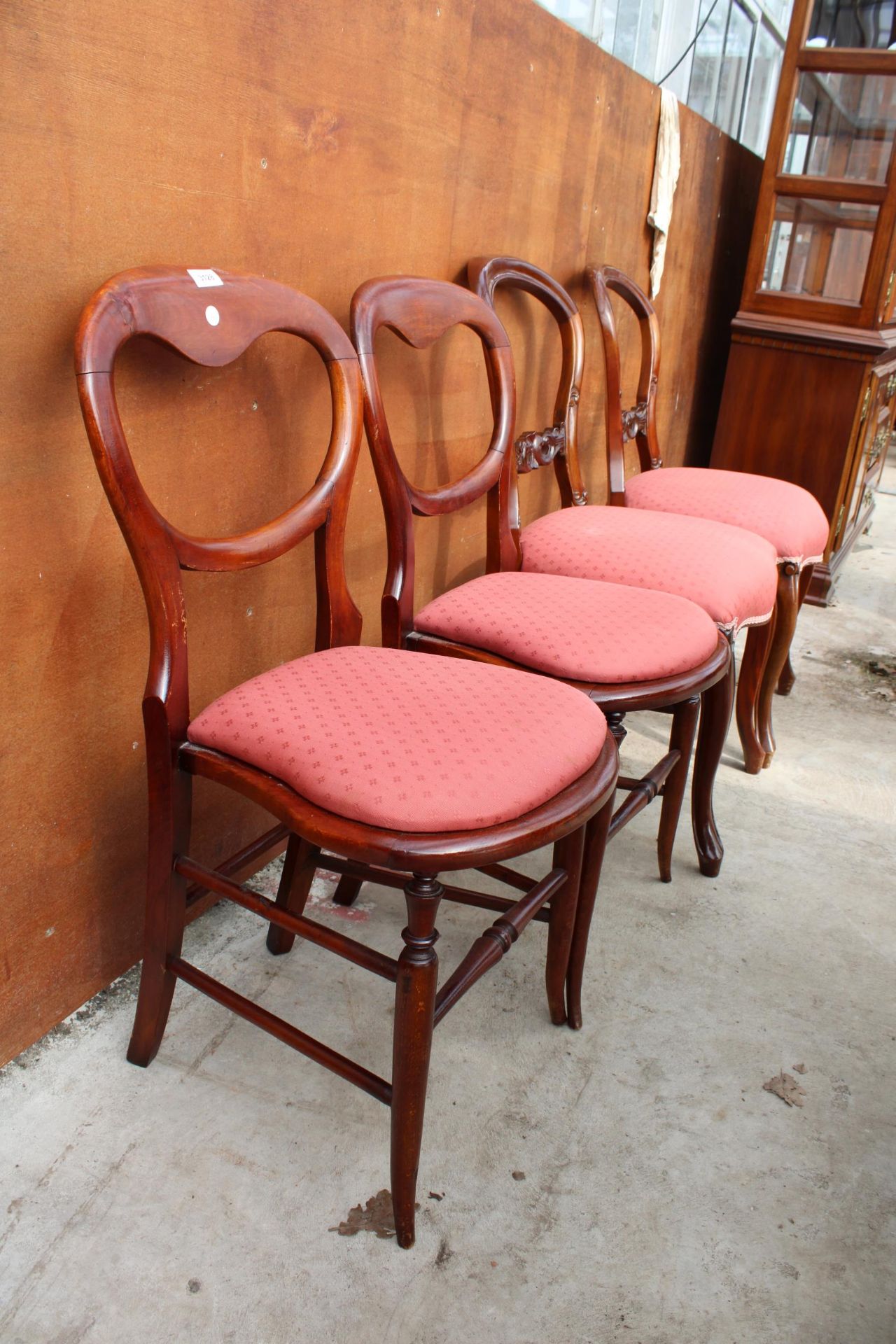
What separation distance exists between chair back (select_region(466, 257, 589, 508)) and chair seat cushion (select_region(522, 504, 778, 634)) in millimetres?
90

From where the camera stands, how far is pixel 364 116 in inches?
58.7

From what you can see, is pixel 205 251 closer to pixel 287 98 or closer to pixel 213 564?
pixel 287 98

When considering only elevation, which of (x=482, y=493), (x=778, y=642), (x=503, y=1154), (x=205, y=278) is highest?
(x=205, y=278)

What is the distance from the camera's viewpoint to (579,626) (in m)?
1.48

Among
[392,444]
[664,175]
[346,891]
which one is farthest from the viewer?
[664,175]

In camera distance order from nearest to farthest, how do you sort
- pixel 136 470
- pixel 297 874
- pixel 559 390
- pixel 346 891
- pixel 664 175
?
pixel 136 470
pixel 297 874
pixel 346 891
pixel 559 390
pixel 664 175

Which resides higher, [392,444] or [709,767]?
[392,444]

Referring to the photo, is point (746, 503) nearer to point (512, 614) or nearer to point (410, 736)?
point (512, 614)

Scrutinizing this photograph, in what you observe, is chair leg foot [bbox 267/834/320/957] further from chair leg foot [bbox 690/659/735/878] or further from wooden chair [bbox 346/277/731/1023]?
chair leg foot [bbox 690/659/735/878]

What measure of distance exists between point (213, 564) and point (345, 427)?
0.28m

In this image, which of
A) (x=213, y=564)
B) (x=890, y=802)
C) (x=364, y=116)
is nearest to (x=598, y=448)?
(x=890, y=802)

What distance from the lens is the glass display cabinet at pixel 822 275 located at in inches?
118

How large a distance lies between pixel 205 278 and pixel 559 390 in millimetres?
1003

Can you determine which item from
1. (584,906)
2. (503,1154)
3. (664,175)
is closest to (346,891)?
(584,906)
